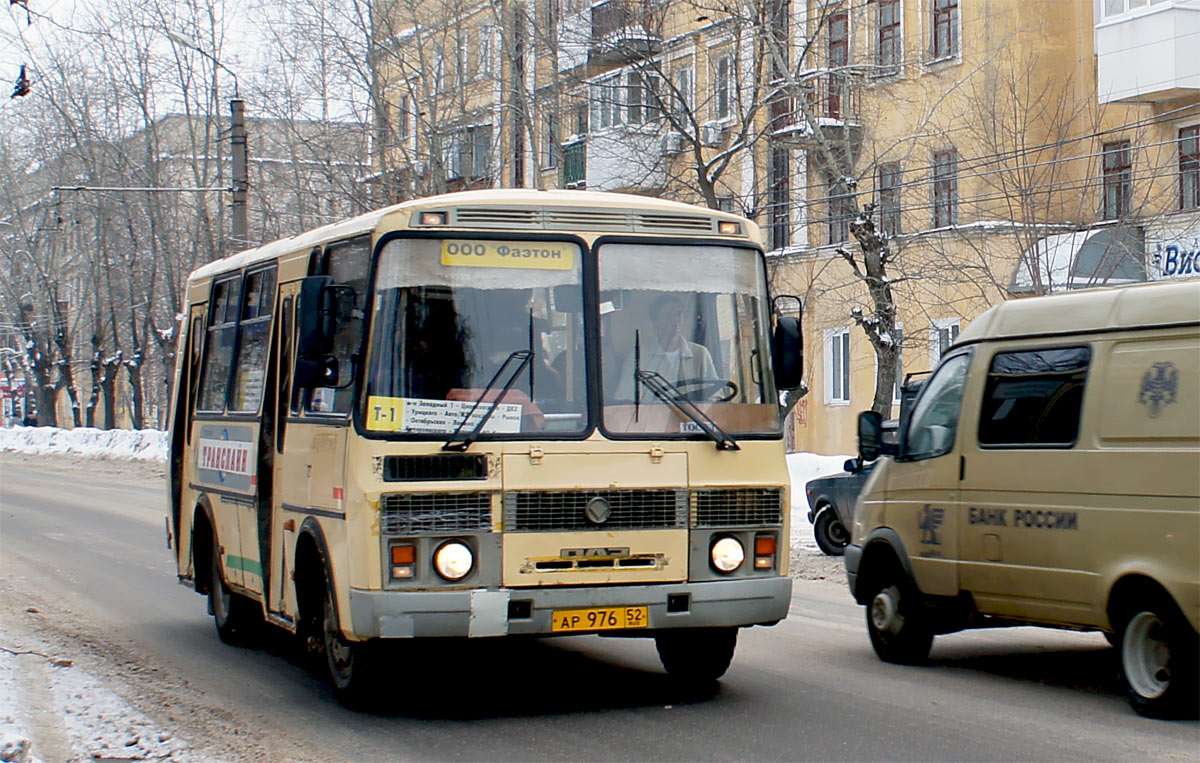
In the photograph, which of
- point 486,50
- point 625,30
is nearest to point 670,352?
point 625,30

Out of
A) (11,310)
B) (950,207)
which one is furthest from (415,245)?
(11,310)

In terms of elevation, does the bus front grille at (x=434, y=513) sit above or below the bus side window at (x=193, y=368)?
below

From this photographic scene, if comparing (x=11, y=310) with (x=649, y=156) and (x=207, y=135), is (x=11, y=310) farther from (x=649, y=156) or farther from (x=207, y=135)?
(x=649, y=156)

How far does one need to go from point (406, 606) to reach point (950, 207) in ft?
84.2

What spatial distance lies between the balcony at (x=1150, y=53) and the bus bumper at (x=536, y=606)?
2408cm

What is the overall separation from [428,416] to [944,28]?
27582 mm

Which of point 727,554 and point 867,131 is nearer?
point 727,554

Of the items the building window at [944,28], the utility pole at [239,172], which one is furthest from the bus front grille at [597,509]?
the building window at [944,28]

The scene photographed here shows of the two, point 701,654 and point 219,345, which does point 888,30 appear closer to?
point 219,345

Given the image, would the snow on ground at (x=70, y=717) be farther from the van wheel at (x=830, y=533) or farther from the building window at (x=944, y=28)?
the building window at (x=944, y=28)

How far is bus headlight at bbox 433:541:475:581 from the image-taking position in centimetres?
804

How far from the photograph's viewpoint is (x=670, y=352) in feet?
28.0

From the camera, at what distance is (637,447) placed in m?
8.32

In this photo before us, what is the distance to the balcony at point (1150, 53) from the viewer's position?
29.8 m
